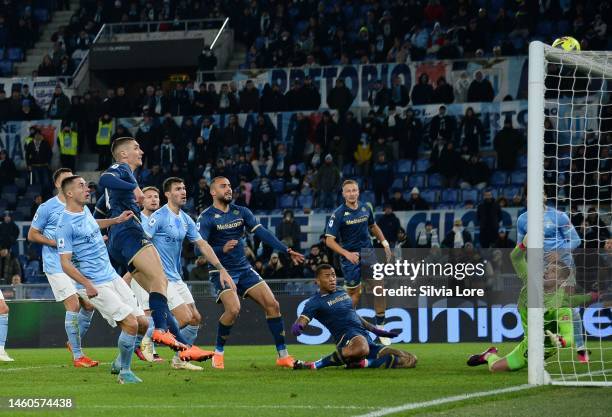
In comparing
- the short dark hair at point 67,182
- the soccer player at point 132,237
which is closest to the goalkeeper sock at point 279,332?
the soccer player at point 132,237

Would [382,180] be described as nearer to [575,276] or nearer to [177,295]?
[575,276]

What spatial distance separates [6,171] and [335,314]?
17.4 metres

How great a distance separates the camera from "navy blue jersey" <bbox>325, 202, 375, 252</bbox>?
16859 millimetres

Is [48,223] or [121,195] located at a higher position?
[121,195]

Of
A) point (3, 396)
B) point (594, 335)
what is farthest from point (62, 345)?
point (3, 396)

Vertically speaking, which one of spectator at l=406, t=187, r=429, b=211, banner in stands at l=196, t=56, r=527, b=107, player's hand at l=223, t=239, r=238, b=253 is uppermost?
banner in stands at l=196, t=56, r=527, b=107

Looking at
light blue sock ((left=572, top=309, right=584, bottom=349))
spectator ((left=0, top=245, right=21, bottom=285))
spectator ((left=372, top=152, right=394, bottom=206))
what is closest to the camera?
light blue sock ((left=572, top=309, right=584, bottom=349))

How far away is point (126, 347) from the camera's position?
1112cm

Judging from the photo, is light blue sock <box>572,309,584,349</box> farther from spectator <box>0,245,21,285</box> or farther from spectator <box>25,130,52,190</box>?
spectator <box>25,130,52,190</box>

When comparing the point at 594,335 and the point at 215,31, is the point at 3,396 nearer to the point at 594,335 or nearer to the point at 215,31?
the point at 594,335

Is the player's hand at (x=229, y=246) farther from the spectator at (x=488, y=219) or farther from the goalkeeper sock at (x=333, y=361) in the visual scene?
the spectator at (x=488, y=219)

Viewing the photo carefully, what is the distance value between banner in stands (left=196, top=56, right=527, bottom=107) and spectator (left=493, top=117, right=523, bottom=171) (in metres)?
Result: 1.71

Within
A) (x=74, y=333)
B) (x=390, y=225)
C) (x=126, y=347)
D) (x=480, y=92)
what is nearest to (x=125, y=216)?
(x=126, y=347)

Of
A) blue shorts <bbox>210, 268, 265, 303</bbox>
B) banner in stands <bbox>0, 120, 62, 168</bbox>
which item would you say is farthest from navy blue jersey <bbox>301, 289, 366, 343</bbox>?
banner in stands <bbox>0, 120, 62, 168</bbox>
